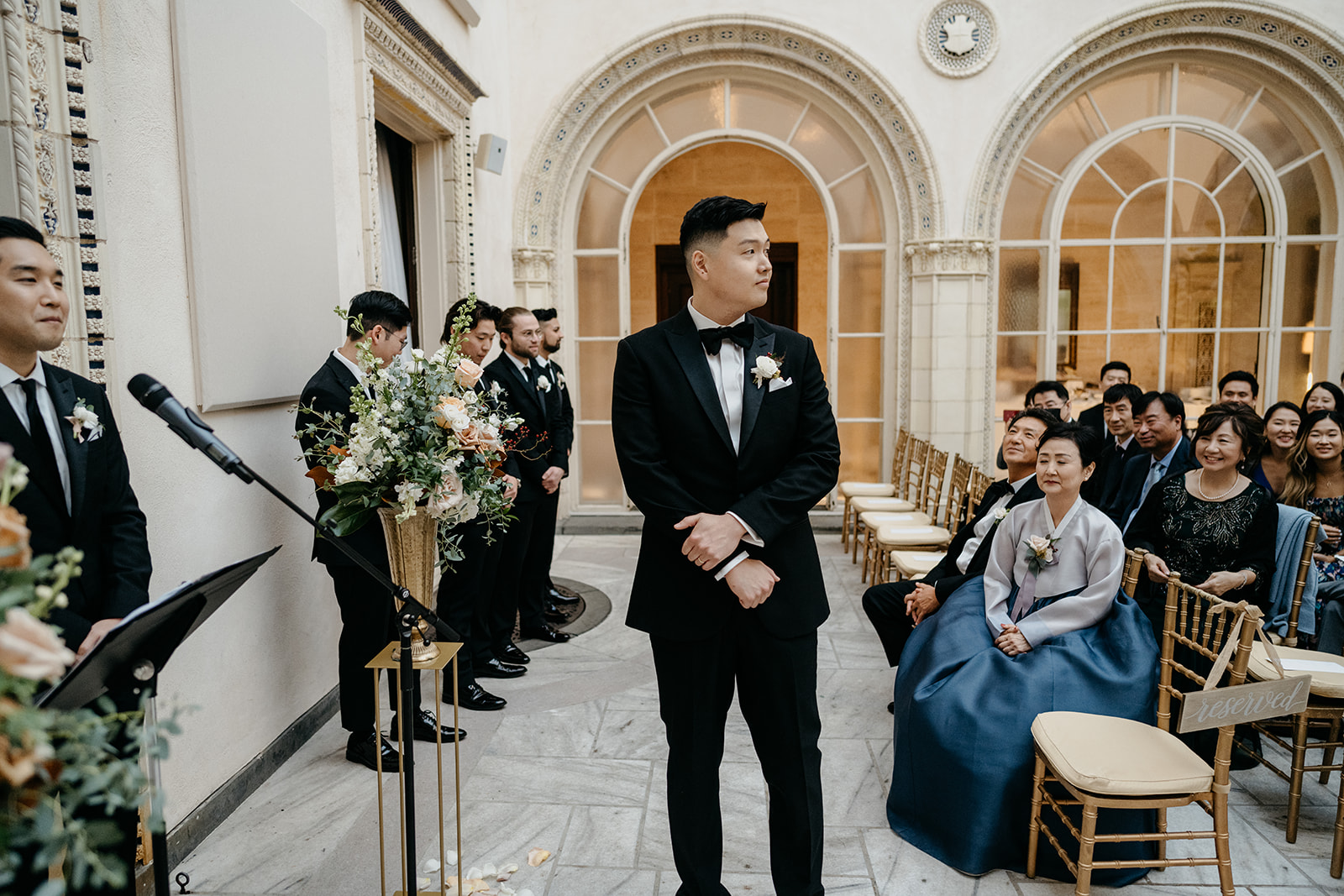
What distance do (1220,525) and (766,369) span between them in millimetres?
2528

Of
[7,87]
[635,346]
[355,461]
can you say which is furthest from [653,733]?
[7,87]

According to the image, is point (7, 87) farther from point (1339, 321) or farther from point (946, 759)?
point (1339, 321)

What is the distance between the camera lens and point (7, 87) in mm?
2184

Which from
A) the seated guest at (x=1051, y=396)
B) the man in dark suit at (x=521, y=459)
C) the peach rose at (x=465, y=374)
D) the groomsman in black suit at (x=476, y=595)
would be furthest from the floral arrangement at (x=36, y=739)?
the seated guest at (x=1051, y=396)

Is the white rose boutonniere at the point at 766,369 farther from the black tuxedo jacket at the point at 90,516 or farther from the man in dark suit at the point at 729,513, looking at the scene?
the black tuxedo jacket at the point at 90,516

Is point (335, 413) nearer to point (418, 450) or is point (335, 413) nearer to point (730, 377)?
point (418, 450)

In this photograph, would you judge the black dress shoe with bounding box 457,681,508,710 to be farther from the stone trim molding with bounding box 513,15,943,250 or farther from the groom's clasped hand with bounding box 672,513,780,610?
the stone trim molding with bounding box 513,15,943,250

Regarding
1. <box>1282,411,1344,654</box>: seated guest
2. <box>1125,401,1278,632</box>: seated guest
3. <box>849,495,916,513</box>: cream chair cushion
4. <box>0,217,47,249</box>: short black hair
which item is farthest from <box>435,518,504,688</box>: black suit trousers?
<box>1282,411,1344,654</box>: seated guest

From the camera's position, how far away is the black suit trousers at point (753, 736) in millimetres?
2201

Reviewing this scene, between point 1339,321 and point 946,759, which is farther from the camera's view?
point 1339,321

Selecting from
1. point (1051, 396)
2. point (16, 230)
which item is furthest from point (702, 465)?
point (1051, 396)

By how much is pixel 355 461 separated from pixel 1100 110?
24.6ft

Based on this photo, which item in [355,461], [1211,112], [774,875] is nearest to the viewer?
[774,875]

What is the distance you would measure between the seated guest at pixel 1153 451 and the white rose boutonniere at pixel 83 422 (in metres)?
4.41
